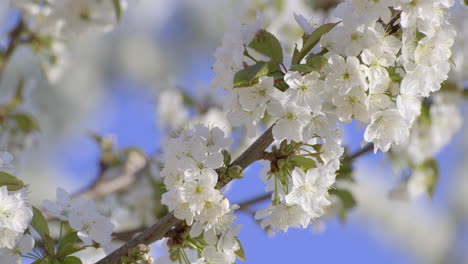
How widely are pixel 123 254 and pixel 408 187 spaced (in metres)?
1.49

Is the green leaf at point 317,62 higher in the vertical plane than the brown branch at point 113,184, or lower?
higher

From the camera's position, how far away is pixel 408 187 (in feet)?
7.59

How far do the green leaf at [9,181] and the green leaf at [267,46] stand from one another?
0.47 meters

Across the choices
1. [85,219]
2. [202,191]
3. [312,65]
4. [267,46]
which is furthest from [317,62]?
[85,219]

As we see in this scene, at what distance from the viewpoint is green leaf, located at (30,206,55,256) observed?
3.69 feet

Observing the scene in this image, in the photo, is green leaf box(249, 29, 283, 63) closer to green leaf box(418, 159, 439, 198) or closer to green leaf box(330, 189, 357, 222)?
green leaf box(330, 189, 357, 222)

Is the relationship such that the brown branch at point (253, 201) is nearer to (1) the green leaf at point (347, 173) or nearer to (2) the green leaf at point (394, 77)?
(1) the green leaf at point (347, 173)

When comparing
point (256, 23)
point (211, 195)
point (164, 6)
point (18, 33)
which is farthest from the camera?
point (164, 6)

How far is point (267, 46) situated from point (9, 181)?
51 centimetres

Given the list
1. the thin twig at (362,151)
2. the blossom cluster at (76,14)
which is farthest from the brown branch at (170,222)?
the blossom cluster at (76,14)

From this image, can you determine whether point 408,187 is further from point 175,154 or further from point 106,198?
point 175,154

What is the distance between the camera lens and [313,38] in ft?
3.39

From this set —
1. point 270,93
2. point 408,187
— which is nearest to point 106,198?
point 408,187

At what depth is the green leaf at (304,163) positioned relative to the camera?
3.50 ft
